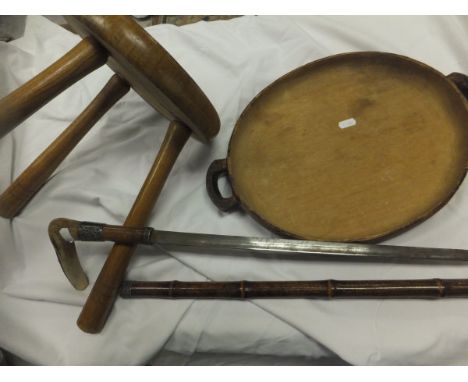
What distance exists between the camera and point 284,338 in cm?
78

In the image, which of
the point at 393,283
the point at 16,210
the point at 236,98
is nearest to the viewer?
the point at 393,283

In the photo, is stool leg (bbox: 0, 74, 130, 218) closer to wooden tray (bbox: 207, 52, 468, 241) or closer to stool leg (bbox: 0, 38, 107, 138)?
stool leg (bbox: 0, 38, 107, 138)

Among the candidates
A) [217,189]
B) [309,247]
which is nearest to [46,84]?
[217,189]

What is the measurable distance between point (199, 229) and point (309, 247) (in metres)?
0.29

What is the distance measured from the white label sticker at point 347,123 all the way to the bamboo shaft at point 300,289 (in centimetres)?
40

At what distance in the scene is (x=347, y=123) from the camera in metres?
0.96

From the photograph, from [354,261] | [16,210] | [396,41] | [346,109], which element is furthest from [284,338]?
[396,41]

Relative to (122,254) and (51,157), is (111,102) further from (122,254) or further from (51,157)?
(122,254)

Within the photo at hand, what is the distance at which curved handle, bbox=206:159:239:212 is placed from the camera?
87cm

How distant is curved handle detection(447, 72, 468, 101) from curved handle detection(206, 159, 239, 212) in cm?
59

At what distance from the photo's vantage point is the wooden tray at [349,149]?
824 mm

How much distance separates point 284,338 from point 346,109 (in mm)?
592

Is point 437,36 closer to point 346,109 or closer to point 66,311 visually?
point 346,109

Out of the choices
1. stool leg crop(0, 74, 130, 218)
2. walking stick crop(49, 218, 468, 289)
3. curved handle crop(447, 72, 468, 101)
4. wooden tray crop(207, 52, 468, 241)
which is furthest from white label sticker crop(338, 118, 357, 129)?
stool leg crop(0, 74, 130, 218)
